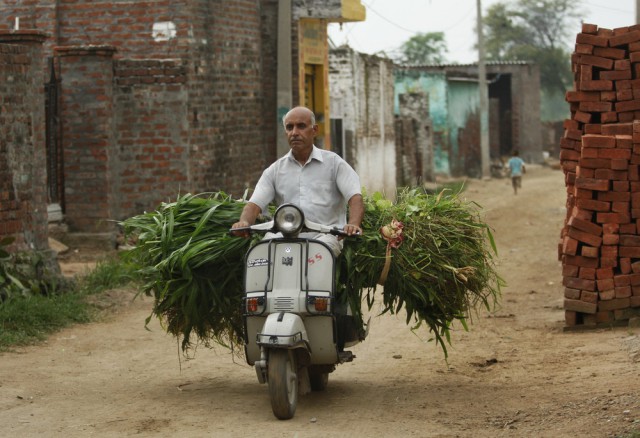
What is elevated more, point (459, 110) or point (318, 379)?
point (459, 110)

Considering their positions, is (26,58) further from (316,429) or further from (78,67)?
(316,429)

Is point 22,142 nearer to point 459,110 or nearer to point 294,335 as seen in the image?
point 294,335

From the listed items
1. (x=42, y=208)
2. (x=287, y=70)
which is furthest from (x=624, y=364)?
(x=287, y=70)

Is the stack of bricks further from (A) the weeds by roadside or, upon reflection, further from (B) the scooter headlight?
(B) the scooter headlight

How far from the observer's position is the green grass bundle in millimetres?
6809

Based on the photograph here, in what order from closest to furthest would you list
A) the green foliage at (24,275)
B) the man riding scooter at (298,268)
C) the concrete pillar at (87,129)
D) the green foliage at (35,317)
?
the man riding scooter at (298,268), the green foliage at (35,317), the green foliage at (24,275), the concrete pillar at (87,129)

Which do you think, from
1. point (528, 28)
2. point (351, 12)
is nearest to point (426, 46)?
point (528, 28)

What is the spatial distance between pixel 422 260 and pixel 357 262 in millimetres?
391

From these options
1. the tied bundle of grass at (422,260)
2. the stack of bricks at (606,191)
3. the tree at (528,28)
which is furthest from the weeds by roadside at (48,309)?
the tree at (528,28)

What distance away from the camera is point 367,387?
7.52 meters

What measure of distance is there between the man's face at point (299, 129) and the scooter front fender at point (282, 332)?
1064 mm

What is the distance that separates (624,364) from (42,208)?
6.20m

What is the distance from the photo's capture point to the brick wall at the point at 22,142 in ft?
35.6

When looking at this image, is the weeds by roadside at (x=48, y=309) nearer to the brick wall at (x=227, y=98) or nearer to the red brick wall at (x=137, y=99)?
the red brick wall at (x=137, y=99)
